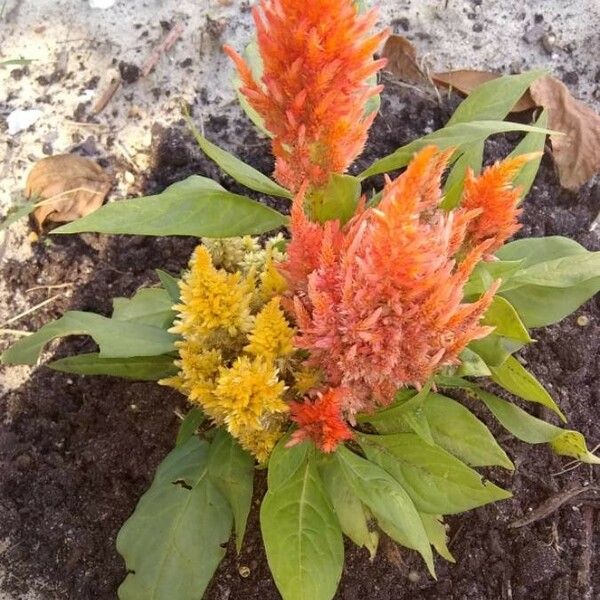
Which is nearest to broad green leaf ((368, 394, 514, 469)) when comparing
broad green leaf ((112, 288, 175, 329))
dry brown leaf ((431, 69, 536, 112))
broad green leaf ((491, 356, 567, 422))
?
broad green leaf ((491, 356, 567, 422))

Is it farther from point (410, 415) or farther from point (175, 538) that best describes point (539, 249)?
point (175, 538)

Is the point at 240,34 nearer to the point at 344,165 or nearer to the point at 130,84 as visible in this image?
the point at 130,84

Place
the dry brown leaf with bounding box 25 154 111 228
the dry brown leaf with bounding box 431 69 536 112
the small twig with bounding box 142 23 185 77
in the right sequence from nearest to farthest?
1. the dry brown leaf with bounding box 25 154 111 228
2. the dry brown leaf with bounding box 431 69 536 112
3. the small twig with bounding box 142 23 185 77

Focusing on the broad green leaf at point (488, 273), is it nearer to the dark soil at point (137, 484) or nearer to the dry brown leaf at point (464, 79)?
the dark soil at point (137, 484)

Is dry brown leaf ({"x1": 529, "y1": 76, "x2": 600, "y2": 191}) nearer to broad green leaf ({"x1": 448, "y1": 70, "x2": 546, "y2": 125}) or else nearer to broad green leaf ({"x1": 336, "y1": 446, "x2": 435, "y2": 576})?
broad green leaf ({"x1": 448, "y1": 70, "x2": 546, "y2": 125})

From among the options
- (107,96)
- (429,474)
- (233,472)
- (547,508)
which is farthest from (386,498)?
(107,96)

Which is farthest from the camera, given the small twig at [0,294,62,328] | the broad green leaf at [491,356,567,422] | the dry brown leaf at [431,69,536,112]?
the dry brown leaf at [431,69,536,112]
